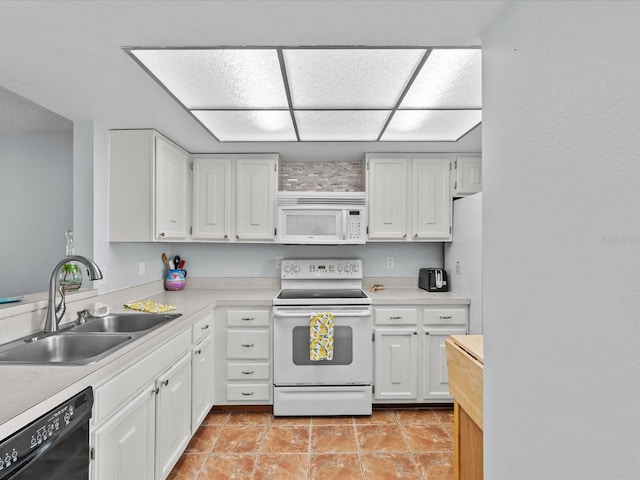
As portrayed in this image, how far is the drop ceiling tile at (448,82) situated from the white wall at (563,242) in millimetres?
250

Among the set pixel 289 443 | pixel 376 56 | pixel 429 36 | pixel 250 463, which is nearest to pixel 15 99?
pixel 376 56

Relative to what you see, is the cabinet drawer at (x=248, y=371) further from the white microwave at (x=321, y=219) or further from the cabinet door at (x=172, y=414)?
the white microwave at (x=321, y=219)

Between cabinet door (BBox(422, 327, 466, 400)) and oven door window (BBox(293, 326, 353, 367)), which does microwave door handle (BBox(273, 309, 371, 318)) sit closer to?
oven door window (BBox(293, 326, 353, 367))

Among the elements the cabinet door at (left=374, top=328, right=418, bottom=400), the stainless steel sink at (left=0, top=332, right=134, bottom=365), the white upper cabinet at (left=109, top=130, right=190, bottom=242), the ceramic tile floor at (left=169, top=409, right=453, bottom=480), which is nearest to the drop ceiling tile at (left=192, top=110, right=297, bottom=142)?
the white upper cabinet at (left=109, top=130, right=190, bottom=242)

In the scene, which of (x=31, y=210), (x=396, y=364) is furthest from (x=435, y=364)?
(x=31, y=210)

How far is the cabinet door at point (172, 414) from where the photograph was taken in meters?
1.80

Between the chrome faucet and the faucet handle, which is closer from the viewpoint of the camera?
the chrome faucet

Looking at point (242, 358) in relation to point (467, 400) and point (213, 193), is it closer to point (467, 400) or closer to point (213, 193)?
point (213, 193)

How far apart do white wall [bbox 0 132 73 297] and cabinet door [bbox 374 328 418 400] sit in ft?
8.13

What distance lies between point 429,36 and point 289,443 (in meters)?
2.50

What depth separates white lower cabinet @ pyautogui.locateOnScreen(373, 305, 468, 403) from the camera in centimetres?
280

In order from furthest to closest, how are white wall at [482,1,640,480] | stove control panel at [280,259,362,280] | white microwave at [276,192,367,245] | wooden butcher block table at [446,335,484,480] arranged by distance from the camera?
stove control panel at [280,259,362,280]
white microwave at [276,192,367,245]
wooden butcher block table at [446,335,484,480]
white wall at [482,1,640,480]

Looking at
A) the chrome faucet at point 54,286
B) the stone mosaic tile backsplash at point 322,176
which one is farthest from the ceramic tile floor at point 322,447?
the stone mosaic tile backsplash at point 322,176

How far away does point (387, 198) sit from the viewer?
3094mm
